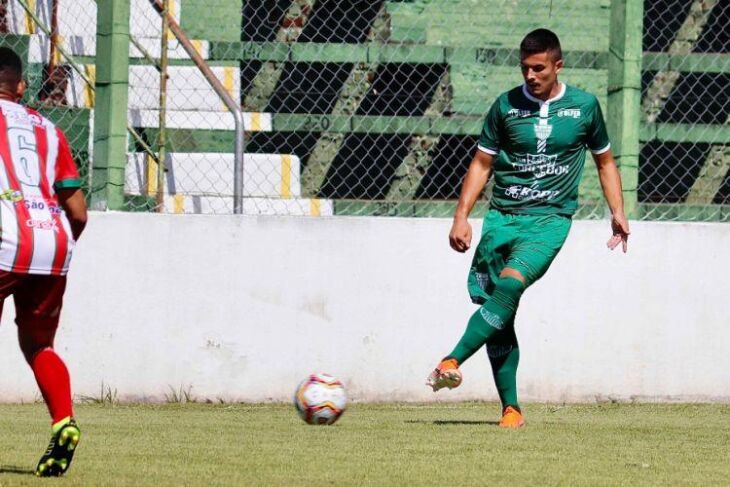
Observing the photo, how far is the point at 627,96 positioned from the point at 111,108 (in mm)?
3313

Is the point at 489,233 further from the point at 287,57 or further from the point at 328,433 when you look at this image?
the point at 287,57

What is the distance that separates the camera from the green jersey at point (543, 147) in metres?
7.30

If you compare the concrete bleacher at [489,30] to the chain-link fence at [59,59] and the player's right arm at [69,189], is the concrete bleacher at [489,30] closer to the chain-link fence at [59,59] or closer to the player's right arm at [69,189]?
the chain-link fence at [59,59]

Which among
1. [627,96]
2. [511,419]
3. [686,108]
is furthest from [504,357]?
[686,108]

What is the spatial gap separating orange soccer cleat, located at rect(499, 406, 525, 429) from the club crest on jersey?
1.32 meters

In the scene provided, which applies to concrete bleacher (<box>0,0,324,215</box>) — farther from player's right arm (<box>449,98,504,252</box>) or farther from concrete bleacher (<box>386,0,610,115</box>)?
player's right arm (<box>449,98,504,252</box>)

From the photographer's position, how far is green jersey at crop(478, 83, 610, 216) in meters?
7.30

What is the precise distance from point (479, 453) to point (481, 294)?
1.55 m

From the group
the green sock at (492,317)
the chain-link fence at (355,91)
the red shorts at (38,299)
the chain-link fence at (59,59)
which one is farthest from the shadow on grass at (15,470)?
the chain-link fence at (355,91)

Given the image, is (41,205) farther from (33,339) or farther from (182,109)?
(182,109)

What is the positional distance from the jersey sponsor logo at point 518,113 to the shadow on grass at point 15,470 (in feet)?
10.4

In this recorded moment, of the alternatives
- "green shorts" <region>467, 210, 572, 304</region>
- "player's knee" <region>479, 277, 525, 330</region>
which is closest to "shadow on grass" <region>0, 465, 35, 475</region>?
"player's knee" <region>479, 277, 525, 330</region>

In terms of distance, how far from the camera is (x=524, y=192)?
7320 millimetres

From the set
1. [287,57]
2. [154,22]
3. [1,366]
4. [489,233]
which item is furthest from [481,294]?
[154,22]
